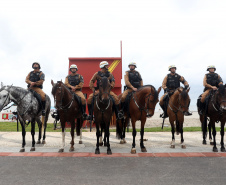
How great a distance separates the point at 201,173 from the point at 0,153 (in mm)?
6893

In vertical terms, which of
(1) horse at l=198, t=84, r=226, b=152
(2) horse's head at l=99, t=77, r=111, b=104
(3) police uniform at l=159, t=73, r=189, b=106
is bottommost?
(1) horse at l=198, t=84, r=226, b=152

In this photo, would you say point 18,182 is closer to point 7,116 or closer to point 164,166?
point 164,166

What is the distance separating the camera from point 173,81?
916cm

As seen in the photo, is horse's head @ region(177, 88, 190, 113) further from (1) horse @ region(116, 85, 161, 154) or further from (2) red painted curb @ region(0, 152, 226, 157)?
(2) red painted curb @ region(0, 152, 226, 157)

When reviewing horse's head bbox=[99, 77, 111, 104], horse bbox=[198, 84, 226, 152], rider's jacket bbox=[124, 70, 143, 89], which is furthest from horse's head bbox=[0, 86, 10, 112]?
horse bbox=[198, 84, 226, 152]

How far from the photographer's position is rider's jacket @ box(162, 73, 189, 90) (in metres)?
9.16

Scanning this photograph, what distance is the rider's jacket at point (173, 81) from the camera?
30.1 ft

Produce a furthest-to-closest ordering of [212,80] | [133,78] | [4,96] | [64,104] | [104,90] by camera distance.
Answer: [212,80] → [133,78] → [64,104] → [4,96] → [104,90]

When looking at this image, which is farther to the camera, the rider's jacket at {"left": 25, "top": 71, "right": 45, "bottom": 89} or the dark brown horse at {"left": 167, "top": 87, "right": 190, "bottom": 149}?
the rider's jacket at {"left": 25, "top": 71, "right": 45, "bottom": 89}

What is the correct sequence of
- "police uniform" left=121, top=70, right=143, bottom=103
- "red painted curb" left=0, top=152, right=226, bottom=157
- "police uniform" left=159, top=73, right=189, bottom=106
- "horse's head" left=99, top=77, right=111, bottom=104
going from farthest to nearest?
"police uniform" left=159, top=73, right=189, bottom=106
"police uniform" left=121, top=70, right=143, bottom=103
"red painted curb" left=0, top=152, right=226, bottom=157
"horse's head" left=99, top=77, right=111, bottom=104

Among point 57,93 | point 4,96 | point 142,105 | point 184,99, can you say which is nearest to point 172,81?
point 184,99

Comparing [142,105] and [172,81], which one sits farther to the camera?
[172,81]

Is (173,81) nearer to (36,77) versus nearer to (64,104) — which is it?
(64,104)

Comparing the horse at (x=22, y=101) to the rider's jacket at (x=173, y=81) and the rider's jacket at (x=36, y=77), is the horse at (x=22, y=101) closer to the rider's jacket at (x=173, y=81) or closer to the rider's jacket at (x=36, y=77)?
the rider's jacket at (x=36, y=77)
